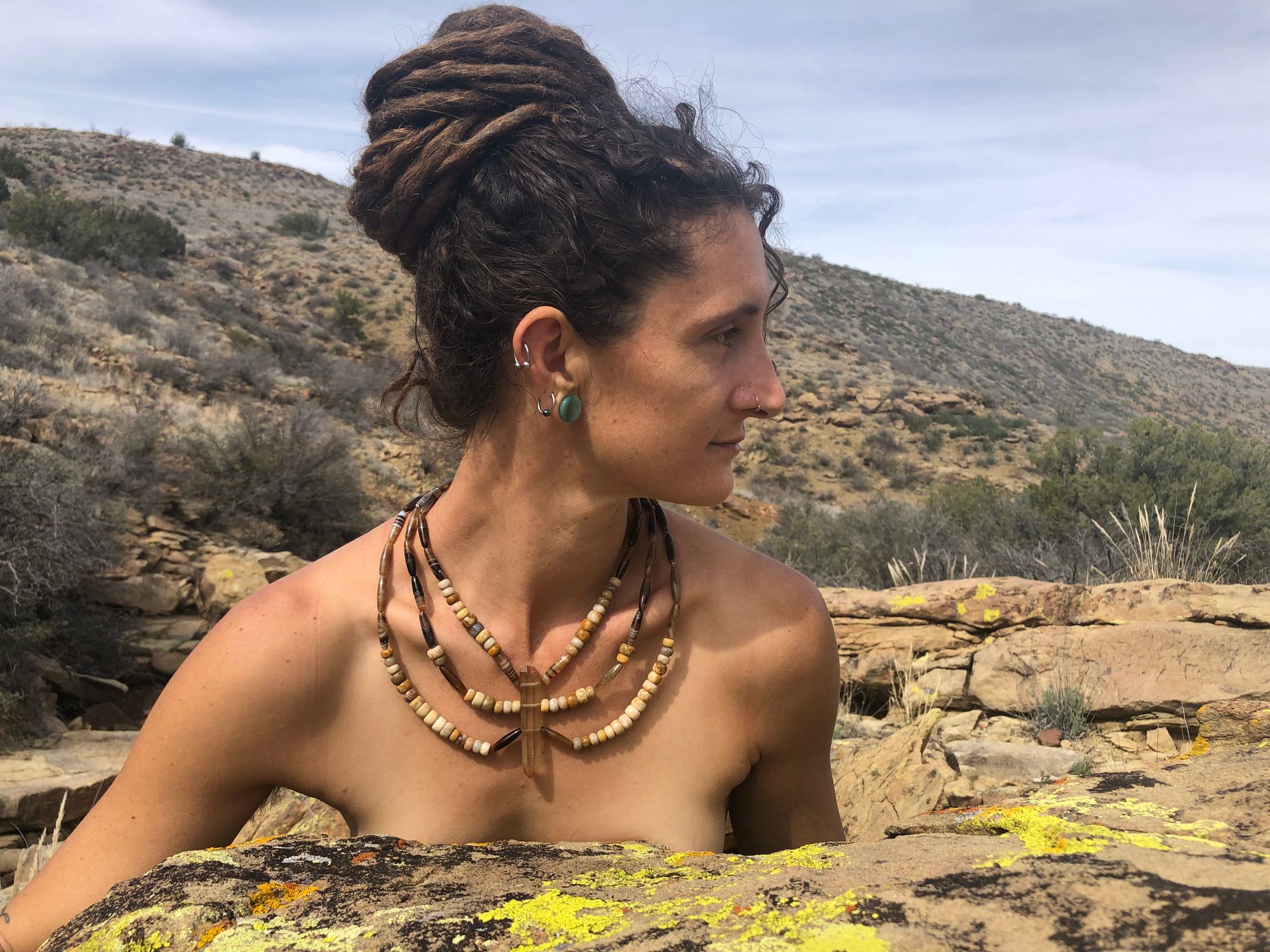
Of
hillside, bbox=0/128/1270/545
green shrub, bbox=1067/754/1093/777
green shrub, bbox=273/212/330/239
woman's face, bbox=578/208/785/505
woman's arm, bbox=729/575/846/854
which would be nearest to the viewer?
woman's face, bbox=578/208/785/505

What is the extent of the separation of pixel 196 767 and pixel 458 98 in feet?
3.81

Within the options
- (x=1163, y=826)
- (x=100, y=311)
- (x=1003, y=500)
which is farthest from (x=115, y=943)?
(x=100, y=311)

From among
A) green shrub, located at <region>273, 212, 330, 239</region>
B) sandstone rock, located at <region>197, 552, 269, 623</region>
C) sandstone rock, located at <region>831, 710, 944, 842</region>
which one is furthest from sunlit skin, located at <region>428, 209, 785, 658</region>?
green shrub, located at <region>273, 212, 330, 239</region>

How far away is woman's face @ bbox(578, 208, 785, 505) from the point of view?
1.45m

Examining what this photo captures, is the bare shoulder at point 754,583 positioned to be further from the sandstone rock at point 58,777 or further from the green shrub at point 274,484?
the green shrub at point 274,484

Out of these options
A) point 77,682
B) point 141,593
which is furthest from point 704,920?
point 141,593

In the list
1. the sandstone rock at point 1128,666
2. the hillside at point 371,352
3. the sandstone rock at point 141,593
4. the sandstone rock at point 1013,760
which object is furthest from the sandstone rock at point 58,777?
the sandstone rock at point 1128,666

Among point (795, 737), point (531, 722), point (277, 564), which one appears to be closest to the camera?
point (531, 722)

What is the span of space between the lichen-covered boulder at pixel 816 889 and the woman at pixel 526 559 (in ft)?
1.23

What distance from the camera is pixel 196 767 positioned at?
1.42 meters

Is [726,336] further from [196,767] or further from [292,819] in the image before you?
[292,819]

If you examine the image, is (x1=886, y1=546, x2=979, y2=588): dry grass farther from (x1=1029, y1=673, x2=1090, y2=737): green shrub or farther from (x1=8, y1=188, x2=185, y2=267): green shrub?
(x1=8, y1=188, x2=185, y2=267): green shrub

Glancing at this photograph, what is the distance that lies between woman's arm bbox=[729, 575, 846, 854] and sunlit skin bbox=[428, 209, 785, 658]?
0.35 metres

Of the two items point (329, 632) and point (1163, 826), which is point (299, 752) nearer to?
point (329, 632)
